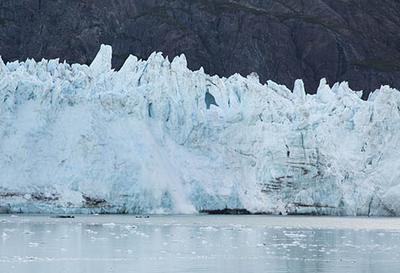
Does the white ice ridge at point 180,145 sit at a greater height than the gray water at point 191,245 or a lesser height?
greater

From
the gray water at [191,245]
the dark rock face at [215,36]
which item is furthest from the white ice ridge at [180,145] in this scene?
the dark rock face at [215,36]

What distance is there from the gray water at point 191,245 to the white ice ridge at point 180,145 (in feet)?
3.27

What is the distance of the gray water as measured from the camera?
29.2 m

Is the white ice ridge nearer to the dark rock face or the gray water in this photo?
the gray water

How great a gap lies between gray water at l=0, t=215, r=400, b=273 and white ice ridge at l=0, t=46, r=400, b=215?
39.2 inches

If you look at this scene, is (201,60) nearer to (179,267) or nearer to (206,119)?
(206,119)

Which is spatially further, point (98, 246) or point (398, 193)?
point (398, 193)

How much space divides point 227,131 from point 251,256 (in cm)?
1967

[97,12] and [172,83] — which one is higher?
[97,12]

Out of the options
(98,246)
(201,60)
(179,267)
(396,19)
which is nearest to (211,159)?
(98,246)

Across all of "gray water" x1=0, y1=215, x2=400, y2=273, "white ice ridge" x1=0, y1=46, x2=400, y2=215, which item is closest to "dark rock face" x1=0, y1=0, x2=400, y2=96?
"white ice ridge" x1=0, y1=46, x2=400, y2=215

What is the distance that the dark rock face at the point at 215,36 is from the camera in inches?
3816

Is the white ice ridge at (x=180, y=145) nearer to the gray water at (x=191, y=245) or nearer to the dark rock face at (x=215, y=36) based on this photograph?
the gray water at (x=191, y=245)

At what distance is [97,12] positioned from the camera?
9788 cm
